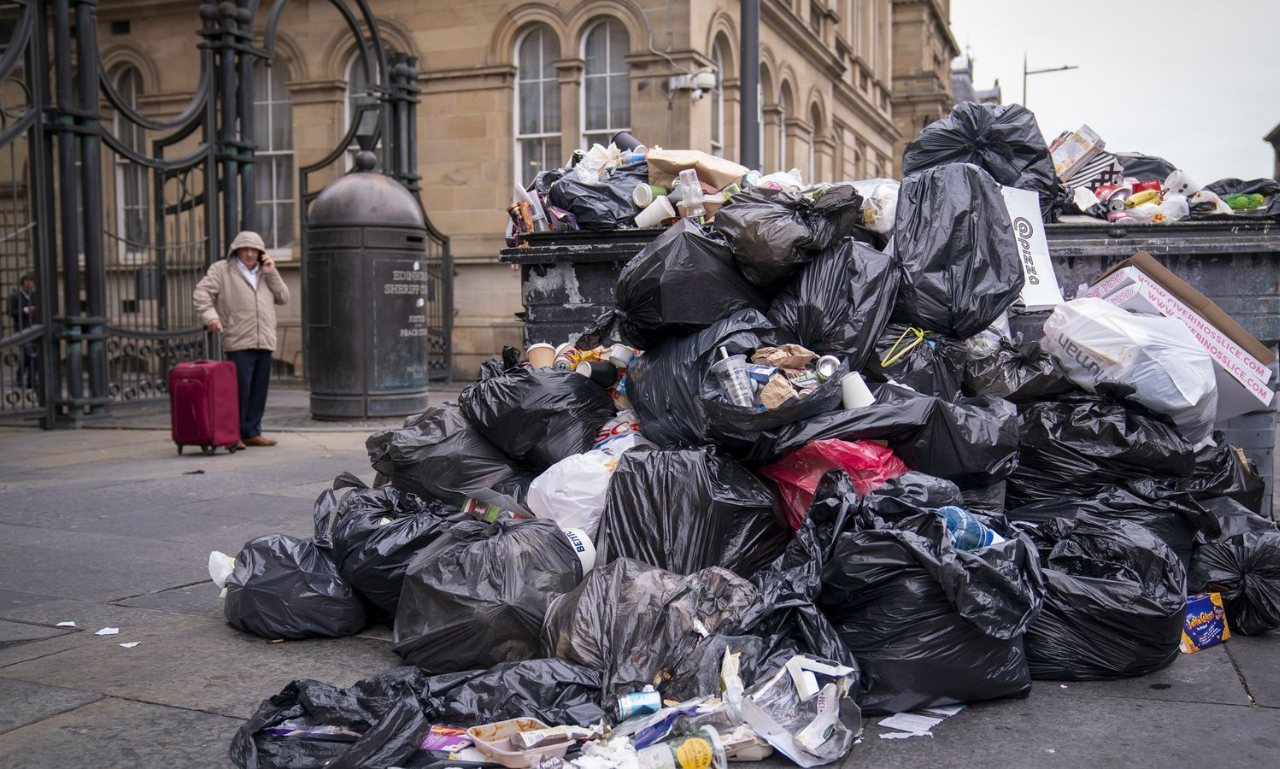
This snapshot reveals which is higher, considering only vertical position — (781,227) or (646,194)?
(646,194)

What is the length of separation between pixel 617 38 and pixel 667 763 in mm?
14077

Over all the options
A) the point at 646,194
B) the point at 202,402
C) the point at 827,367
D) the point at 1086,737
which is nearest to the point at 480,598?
the point at 827,367

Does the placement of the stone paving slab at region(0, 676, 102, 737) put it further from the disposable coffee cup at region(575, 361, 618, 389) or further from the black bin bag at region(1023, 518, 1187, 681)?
the black bin bag at region(1023, 518, 1187, 681)

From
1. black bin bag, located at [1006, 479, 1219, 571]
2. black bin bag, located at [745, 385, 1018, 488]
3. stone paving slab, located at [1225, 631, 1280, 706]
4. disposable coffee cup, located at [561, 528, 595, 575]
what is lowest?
stone paving slab, located at [1225, 631, 1280, 706]

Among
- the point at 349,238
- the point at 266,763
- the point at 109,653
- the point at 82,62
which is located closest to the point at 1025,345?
the point at 266,763

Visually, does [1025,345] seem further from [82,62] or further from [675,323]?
[82,62]

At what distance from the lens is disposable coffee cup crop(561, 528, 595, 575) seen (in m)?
3.75

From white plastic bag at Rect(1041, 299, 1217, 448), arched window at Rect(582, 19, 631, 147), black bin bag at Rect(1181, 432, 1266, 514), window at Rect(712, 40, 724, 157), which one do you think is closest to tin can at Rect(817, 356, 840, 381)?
white plastic bag at Rect(1041, 299, 1217, 448)

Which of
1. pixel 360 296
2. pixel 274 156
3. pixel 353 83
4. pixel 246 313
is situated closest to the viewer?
pixel 246 313

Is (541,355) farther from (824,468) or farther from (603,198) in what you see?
(824,468)

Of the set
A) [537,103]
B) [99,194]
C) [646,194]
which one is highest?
[537,103]

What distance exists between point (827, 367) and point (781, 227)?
2.02 feet

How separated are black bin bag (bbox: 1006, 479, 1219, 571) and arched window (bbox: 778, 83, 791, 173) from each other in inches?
627

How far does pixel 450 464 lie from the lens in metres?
4.41
